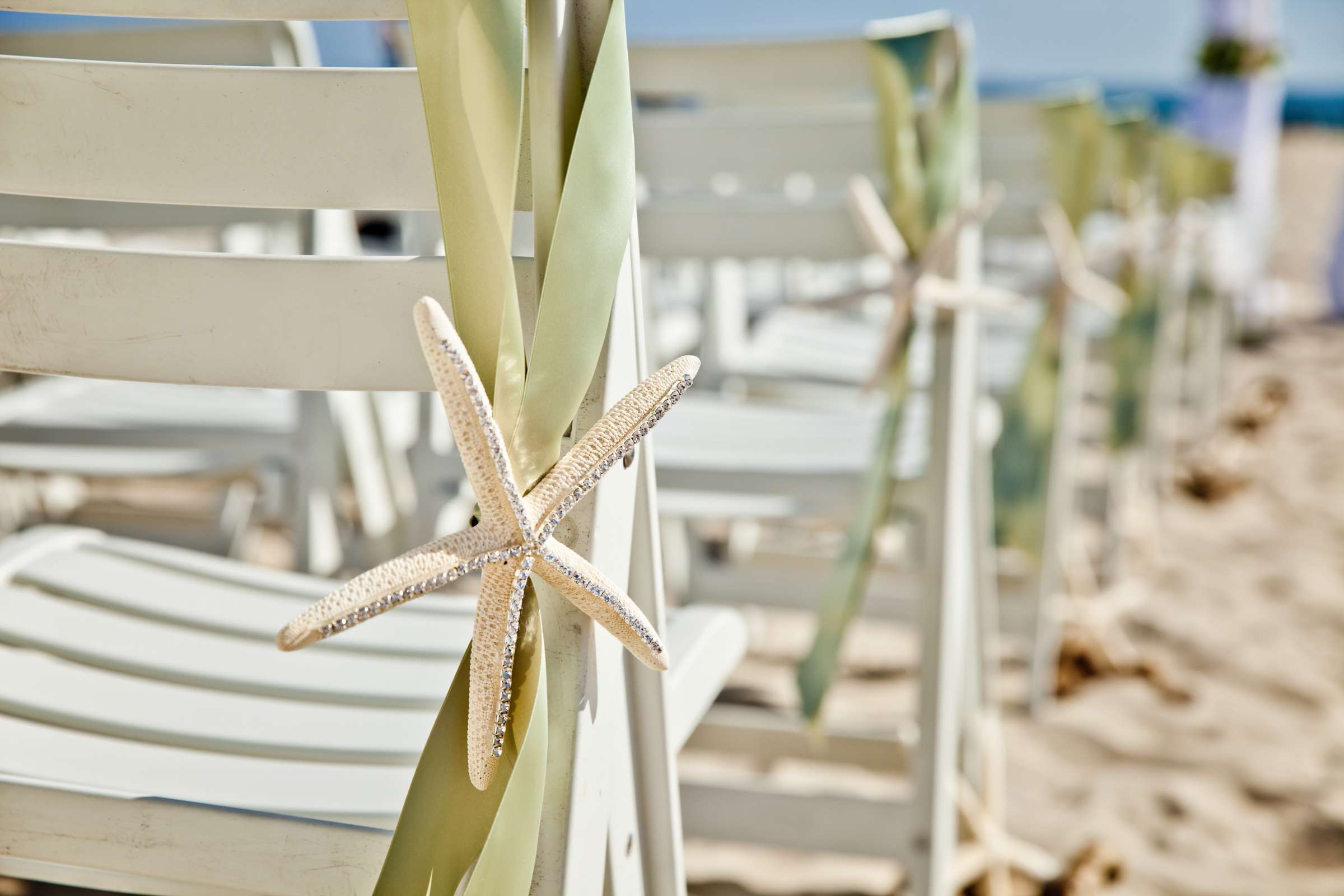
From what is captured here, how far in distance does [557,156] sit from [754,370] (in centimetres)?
163

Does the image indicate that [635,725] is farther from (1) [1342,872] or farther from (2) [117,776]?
(1) [1342,872]

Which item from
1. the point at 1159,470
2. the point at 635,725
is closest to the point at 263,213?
the point at 635,725

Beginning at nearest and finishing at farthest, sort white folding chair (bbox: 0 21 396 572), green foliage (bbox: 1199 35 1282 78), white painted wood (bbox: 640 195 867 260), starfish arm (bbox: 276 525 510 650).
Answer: starfish arm (bbox: 276 525 510 650)
white painted wood (bbox: 640 195 867 260)
white folding chair (bbox: 0 21 396 572)
green foliage (bbox: 1199 35 1282 78)

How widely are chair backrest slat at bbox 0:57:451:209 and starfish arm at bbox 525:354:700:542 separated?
0.52ft

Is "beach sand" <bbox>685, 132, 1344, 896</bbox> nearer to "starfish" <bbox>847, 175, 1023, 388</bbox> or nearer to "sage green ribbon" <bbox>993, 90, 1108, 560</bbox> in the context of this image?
"sage green ribbon" <bbox>993, 90, 1108, 560</bbox>

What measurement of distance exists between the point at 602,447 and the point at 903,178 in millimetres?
779

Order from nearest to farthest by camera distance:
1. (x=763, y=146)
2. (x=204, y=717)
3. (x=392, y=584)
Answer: (x=392, y=584) < (x=204, y=717) < (x=763, y=146)

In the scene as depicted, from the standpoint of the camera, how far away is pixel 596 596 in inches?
21.5

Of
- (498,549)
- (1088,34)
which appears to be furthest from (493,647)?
(1088,34)

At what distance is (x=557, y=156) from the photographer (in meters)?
0.54

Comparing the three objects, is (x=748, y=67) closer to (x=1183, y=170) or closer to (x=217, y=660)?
(x=217, y=660)

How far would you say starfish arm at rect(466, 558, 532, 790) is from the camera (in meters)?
0.53

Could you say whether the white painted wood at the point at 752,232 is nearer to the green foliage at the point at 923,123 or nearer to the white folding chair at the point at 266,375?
the green foliage at the point at 923,123

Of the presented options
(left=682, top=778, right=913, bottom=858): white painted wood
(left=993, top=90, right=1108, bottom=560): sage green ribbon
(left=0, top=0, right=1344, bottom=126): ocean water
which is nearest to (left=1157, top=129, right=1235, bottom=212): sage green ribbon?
(left=993, top=90, right=1108, bottom=560): sage green ribbon
